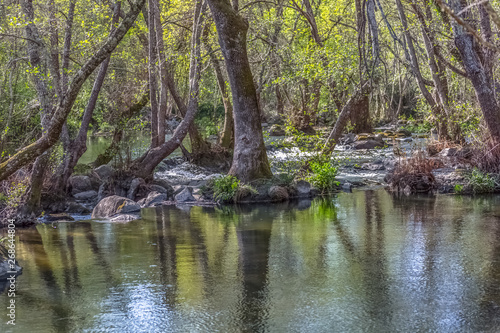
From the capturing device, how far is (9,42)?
16781mm

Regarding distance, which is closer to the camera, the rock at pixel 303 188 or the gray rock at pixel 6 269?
the gray rock at pixel 6 269

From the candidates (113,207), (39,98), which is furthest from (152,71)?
(39,98)

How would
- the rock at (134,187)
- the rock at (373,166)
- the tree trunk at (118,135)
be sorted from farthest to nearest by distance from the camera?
the rock at (373,166) → the tree trunk at (118,135) → the rock at (134,187)

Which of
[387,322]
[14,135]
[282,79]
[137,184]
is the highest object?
[282,79]

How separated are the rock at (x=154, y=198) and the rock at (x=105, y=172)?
1.71 meters

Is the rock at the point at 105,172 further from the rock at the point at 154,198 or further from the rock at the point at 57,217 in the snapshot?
the rock at the point at 57,217

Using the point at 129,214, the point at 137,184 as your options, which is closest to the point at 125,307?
the point at 129,214

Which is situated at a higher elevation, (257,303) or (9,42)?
(9,42)

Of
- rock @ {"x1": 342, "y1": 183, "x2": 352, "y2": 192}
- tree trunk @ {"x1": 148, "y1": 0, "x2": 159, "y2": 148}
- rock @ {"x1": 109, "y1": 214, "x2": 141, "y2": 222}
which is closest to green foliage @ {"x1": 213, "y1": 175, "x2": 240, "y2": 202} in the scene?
rock @ {"x1": 109, "y1": 214, "x2": 141, "y2": 222}

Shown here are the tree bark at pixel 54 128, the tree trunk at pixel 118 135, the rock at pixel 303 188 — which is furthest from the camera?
the tree trunk at pixel 118 135

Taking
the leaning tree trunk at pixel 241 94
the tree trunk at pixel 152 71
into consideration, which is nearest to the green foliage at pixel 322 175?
the leaning tree trunk at pixel 241 94

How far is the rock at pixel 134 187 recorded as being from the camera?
1750 centimetres

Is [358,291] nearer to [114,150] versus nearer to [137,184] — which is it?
[137,184]

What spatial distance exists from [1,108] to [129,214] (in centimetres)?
639
